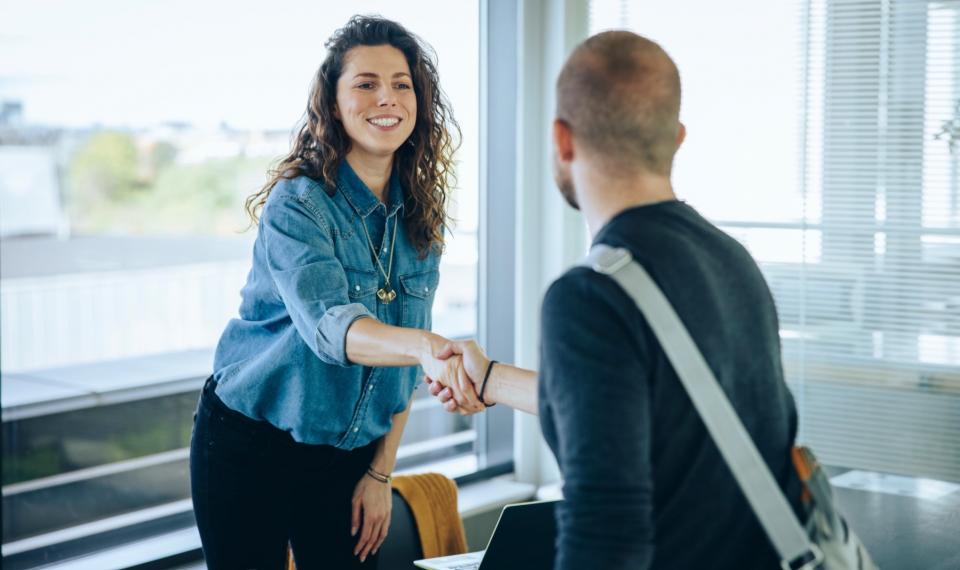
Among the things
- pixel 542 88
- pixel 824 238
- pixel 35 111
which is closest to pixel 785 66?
pixel 824 238

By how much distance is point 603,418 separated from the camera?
3.54 feet

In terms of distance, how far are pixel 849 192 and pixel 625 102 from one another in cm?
204

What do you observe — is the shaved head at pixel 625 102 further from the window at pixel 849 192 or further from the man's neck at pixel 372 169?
the window at pixel 849 192

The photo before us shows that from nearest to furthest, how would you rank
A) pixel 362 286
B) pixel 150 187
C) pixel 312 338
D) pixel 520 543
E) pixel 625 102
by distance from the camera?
1. pixel 625 102
2. pixel 520 543
3. pixel 312 338
4. pixel 362 286
5. pixel 150 187

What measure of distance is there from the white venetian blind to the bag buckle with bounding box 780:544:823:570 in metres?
1.96

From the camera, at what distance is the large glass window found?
2.98 metres

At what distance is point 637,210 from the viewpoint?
46.3 inches

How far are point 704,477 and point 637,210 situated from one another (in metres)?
0.30

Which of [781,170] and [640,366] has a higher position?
[781,170]

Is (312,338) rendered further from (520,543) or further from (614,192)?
(614,192)

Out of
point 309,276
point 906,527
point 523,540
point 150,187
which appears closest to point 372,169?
point 309,276

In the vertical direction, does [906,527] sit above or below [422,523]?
below

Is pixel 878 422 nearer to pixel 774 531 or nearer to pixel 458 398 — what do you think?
pixel 458 398

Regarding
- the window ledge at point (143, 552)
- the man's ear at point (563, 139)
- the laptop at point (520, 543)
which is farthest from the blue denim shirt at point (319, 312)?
the window ledge at point (143, 552)
